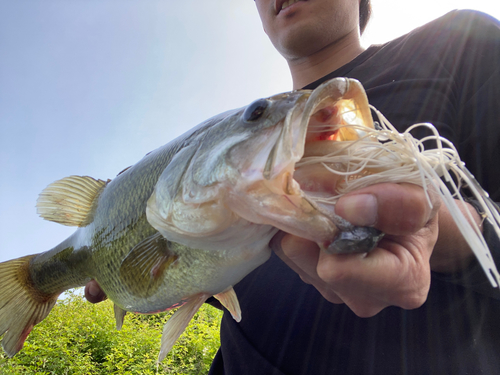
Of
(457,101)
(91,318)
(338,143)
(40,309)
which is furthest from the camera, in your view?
(91,318)

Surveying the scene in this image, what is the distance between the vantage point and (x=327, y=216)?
2.19ft

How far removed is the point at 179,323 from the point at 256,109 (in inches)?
41.3

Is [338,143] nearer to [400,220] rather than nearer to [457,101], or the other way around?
[400,220]

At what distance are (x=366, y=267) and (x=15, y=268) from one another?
2809 mm

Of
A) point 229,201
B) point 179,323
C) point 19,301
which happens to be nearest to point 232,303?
point 179,323

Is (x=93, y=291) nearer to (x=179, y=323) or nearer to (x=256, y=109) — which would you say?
(x=179, y=323)

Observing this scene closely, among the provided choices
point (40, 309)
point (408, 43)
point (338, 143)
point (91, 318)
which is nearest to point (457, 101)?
point (408, 43)

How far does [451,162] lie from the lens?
666mm

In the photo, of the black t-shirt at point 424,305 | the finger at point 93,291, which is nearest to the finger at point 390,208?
the black t-shirt at point 424,305

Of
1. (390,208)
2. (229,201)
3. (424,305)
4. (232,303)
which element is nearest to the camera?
(390,208)

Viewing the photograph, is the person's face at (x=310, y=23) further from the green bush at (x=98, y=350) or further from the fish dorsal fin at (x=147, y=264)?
the green bush at (x=98, y=350)

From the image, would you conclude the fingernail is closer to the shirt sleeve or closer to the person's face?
the shirt sleeve

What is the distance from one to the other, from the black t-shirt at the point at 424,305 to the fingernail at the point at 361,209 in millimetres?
597

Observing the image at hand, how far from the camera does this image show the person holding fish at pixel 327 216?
664mm
